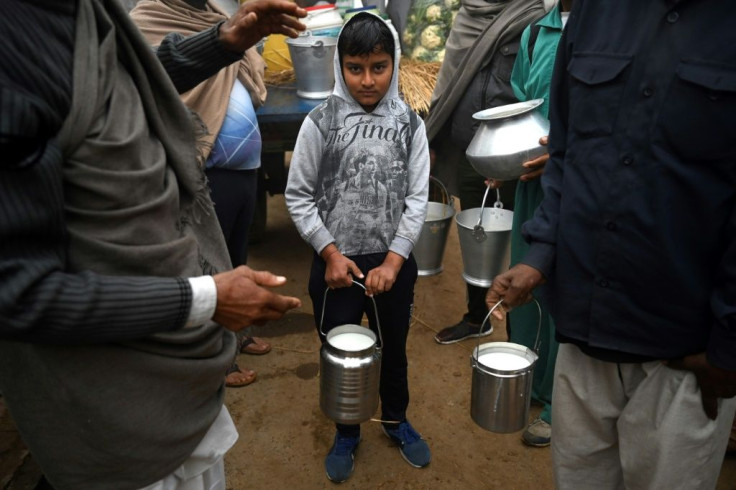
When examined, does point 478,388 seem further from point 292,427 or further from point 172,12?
point 172,12

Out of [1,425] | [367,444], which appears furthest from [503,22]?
[1,425]

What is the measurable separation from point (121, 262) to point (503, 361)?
145 centimetres

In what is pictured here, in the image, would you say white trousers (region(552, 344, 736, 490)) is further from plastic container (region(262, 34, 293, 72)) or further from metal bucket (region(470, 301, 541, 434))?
plastic container (region(262, 34, 293, 72))

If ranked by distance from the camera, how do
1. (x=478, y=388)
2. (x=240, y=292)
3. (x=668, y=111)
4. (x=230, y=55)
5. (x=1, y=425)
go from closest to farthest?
1. (x=240, y=292)
2. (x=668, y=111)
3. (x=230, y=55)
4. (x=478, y=388)
5. (x=1, y=425)

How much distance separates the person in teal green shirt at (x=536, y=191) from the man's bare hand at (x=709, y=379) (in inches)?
48.0

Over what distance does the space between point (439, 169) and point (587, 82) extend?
226 cm

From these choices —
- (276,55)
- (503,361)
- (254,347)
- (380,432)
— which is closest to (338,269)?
(503,361)

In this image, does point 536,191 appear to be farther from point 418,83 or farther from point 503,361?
point 418,83

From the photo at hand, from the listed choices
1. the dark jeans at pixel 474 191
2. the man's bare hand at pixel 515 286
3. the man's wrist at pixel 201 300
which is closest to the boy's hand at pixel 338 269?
the man's bare hand at pixel 515 286

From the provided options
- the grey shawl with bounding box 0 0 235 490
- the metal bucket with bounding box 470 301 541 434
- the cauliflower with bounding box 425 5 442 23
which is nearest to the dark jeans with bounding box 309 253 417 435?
the metal bucket with bounding box 470 301 541 434

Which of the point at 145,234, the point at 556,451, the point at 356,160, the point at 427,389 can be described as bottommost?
the point at 427,389

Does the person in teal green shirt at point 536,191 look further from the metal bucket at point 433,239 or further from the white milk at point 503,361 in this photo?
the white milk at point 503,361

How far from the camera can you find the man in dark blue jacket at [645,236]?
58.9 inches

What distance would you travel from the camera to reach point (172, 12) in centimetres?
306
